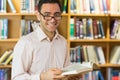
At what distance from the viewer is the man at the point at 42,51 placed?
1.64 metres

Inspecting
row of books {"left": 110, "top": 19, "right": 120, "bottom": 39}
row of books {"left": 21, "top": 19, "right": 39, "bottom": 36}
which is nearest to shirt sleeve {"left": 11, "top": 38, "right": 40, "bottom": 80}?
row of books {"left": 21, "top": 19, "right": 39, "bottom": 36}

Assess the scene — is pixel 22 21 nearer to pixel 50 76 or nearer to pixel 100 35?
pixel 100 35

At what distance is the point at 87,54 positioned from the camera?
3408 mm

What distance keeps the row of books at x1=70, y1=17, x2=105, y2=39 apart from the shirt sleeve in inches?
65.2

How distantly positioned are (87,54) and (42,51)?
172cm

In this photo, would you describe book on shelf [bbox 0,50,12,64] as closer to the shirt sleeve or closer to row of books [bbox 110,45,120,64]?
row of books [bbox 110,45,120,64]

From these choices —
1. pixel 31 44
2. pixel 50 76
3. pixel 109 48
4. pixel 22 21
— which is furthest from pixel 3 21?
pixel 50 76

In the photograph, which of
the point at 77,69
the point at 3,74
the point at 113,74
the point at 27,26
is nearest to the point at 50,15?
the point at 77,69

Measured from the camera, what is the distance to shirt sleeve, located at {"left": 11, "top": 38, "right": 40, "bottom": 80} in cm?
164

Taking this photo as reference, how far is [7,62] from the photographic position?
11.0 ft

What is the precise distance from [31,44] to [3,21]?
5.72ft

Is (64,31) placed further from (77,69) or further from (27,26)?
(77,69)

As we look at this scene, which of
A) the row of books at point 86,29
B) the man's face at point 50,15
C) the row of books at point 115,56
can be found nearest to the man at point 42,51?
the man's face at point 50,15

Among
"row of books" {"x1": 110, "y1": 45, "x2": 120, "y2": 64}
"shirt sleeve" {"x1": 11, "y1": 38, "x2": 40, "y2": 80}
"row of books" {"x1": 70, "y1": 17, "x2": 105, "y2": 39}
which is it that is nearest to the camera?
"shirt sleeve" {"x1": 11, "y1": 38, "x2": 40, "y2": 80}
